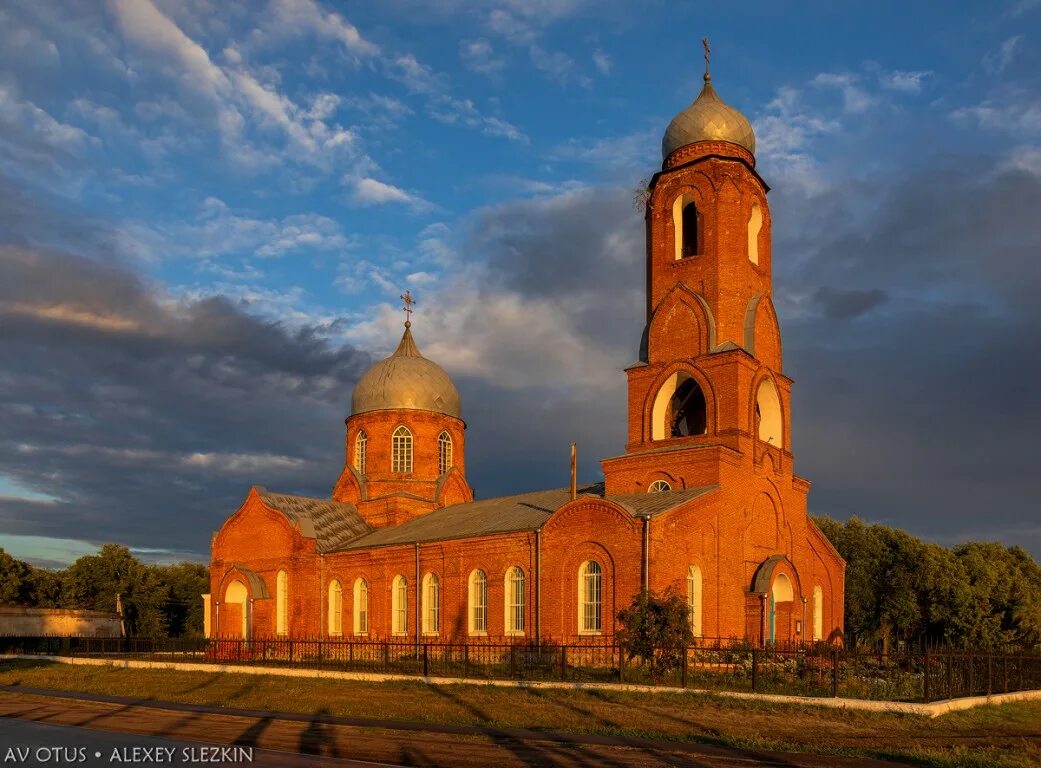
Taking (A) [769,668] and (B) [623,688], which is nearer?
(B) [623,688]

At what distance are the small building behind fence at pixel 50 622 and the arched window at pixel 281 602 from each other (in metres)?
19.3

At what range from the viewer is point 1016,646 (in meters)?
43.8

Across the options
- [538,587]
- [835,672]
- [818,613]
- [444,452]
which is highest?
[444,452]

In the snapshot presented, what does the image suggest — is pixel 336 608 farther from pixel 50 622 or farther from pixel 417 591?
pixel 50 622

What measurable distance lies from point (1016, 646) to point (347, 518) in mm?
29050

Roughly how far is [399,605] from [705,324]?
14.6 m

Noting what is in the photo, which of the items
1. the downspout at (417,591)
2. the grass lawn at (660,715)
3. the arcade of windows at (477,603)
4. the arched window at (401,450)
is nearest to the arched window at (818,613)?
the arcade of windows at (477,603)

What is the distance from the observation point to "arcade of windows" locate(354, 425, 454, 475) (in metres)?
44.2

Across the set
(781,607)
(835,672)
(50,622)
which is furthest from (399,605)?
(50,622)

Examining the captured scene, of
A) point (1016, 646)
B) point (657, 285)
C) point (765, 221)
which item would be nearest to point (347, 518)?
point (657, 285)

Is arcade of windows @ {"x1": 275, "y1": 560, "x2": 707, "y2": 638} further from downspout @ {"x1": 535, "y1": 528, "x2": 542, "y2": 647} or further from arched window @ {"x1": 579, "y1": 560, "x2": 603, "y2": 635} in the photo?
downspout @ {"x1": 535, "y1": 528, "x2": 542, "y2": 647}

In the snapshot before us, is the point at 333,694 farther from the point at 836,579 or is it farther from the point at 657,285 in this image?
the point at 836,579

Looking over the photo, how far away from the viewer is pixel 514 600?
31.4m

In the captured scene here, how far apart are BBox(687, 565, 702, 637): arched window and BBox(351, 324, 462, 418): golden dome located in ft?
62.1
